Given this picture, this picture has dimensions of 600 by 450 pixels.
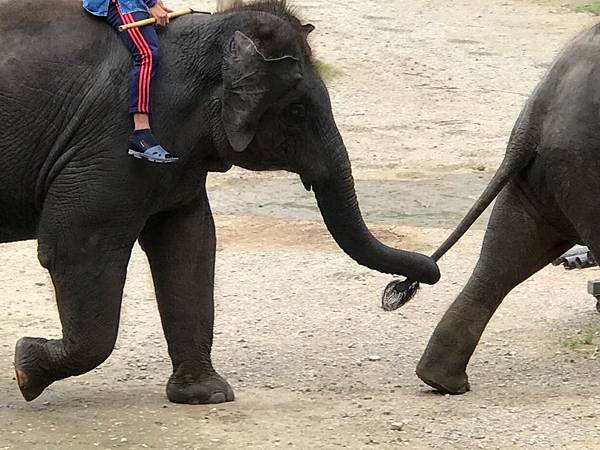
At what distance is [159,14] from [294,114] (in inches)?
24.3

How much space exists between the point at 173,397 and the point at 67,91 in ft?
4.44

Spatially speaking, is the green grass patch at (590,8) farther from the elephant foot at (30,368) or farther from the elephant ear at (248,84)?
the elephant foot at (30,368)

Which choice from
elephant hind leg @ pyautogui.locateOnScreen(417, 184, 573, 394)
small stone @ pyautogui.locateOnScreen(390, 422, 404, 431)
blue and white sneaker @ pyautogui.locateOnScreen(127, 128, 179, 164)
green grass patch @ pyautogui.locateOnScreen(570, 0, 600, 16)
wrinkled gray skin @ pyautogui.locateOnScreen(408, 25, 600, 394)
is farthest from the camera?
green grass patch @ pyautogui.locateOnScreen(570, 0, 600, 16)

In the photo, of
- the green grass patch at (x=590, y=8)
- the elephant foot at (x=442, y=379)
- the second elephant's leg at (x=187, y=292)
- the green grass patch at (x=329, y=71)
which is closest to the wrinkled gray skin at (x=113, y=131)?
the second elephant's leg at (x=187, y=292)

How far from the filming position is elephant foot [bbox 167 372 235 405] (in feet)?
20.1

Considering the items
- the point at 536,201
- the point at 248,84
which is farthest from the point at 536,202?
the point at 248,84

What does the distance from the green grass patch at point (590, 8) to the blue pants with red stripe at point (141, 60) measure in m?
14.3

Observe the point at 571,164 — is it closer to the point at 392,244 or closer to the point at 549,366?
the point at 549,366

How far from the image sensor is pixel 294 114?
5633mm

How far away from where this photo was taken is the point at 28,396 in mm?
5891

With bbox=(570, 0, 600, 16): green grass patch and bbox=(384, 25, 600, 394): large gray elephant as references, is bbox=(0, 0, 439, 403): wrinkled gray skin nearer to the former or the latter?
bbox=(384, 25, 600, 394): large gray elephant

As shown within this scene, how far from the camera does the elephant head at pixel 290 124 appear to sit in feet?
18.0

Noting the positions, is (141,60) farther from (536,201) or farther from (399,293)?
(536,201)

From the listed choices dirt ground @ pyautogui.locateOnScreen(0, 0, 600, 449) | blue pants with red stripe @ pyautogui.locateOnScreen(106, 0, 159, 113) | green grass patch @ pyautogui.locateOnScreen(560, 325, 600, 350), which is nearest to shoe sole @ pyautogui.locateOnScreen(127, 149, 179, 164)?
blue pants with red stripe @ pyautogui.locateOnScreen(106, 0, 159, 113)
